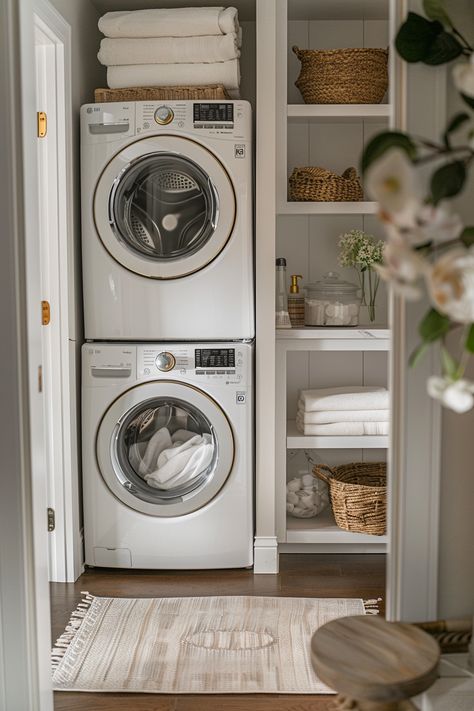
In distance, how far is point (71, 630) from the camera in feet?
9.75

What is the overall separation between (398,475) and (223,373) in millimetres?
1745

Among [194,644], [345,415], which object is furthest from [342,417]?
[194,644]

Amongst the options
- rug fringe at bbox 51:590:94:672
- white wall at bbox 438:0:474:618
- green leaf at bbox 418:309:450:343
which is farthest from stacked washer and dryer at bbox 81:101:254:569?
green leaf at bbox 418:309:450:343

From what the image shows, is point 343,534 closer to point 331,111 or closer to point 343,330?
point 343,330

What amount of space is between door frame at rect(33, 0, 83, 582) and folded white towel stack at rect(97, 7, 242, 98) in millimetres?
212

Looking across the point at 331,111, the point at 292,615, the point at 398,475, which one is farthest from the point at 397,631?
Answer: the point at 331,111

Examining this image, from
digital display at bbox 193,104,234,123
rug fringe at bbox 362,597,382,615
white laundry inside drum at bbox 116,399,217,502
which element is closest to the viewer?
rug fringe at bbox 362,597,382,615

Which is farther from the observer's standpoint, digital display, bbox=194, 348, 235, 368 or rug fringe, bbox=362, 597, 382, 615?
digital display, bbox=194, 348, 235, 368

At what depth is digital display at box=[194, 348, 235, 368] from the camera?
3.41m

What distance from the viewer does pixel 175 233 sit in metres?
3.45

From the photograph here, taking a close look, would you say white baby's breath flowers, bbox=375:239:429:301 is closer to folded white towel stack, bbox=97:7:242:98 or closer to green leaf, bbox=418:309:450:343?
green leaf, bbox=418:309:450:343

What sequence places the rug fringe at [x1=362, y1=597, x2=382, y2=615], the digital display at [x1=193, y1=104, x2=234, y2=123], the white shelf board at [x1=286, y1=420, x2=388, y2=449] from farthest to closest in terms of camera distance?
1. the white shelf board at [x1=286, y1=420, x2=388, y2=449]
2. the digital display at [x1=193, y1=104, x2=234, y2=123]
3. the rug fringe at [x1=362, y1=597, x2=382, y2=615]

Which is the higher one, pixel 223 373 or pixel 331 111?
pixel 331 111

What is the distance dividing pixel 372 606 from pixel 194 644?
712 mm
